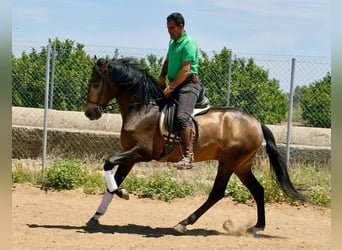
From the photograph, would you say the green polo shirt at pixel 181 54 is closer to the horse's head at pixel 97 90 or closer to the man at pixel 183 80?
the man at pixel 183 80

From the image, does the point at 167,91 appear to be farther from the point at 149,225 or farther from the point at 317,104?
the point at 317,104

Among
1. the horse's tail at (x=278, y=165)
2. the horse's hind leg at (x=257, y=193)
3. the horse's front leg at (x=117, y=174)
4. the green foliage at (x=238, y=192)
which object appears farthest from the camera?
the green foliage at (x=238, y=192)

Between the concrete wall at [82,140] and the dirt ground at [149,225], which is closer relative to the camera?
the dirt ground at [149,225]

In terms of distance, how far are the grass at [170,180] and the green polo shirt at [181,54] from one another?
10.7 ft

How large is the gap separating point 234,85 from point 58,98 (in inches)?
168

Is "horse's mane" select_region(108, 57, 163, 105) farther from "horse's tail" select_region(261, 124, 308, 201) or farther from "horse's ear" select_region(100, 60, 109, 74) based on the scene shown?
"horse's tail" select_region(261, 124, 308, 201)

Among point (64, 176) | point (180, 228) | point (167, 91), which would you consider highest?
point (167, 91)

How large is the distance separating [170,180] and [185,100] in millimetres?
3402

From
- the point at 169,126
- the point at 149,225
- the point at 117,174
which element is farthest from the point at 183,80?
the point at 149,225

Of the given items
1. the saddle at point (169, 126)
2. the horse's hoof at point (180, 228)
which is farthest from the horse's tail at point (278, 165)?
the horse's hoof at point (180, 228)

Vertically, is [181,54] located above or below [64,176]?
above

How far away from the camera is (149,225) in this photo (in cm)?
807

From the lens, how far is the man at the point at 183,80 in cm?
731

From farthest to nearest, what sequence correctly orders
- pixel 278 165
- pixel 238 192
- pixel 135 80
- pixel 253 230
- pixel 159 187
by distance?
pixel 159 187, pixel 238 192, pixel 278 165, pixel 253 230, pixel 135 80
